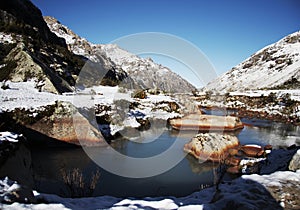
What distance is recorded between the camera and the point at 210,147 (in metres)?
10.6

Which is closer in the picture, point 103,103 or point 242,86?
point 103,103

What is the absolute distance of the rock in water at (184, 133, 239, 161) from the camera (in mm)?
10281

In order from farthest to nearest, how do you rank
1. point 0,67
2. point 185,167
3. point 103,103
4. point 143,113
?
1. point 143,113
2. point 103,103
3. point 0,67
4. point 185,167

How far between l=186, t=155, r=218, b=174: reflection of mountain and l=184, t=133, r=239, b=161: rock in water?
0.31 meters

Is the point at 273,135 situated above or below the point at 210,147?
above

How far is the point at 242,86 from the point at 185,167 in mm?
64856

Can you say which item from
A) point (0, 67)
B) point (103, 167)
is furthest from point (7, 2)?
point (103, 167)

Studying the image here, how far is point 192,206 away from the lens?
3.89 metres

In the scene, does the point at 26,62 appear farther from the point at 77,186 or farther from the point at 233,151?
the point at 233,151

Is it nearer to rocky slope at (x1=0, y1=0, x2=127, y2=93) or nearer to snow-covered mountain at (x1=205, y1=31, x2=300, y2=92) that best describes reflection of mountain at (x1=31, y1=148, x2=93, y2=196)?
rocky slope at (x1=0, y1=0, x2=127, y2=93)

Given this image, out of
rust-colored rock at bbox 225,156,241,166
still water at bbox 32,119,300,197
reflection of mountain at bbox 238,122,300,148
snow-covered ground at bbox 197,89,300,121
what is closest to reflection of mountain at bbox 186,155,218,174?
still water at bbox 32,119,300,197

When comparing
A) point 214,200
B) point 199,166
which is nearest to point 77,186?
point 214,200

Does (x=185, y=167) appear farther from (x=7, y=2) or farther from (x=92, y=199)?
(x=7, y=2)

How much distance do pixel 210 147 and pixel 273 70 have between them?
6593 centimetres
